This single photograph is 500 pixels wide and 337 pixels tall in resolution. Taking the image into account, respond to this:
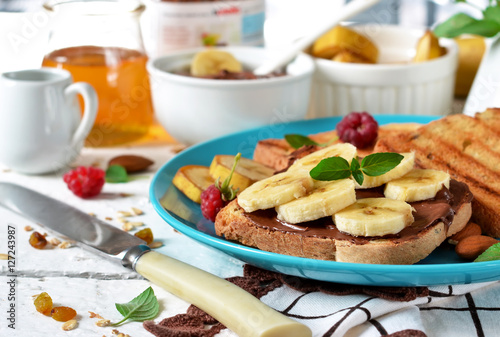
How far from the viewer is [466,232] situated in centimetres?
142

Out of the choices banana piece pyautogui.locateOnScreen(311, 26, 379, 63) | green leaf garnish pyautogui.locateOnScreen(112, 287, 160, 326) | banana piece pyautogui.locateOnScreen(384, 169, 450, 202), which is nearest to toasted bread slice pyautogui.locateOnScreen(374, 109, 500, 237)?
banana piece pyautogui.locateOnScreen(384, 169, 450, 202)

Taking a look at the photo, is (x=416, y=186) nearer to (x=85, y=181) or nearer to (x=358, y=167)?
(x=358, y=167)

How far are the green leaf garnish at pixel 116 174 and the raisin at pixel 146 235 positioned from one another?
0.46 metres

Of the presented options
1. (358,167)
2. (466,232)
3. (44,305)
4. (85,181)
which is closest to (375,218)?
(358,167)

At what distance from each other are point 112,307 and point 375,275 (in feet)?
1.81

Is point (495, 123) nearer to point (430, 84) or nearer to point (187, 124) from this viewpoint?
point (430, 84)

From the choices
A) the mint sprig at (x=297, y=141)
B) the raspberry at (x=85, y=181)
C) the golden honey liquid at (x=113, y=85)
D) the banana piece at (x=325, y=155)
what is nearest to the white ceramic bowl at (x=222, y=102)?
the golden honey liquid at (x=113, y=85)

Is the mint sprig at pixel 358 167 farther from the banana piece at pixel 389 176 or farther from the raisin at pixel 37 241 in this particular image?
the raisin at pixel 37 241

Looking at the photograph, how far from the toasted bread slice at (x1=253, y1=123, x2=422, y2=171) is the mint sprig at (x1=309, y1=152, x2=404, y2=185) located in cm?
33

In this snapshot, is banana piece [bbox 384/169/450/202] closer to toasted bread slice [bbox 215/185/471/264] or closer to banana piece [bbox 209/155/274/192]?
toasted bread slice [bbox 215/185/471/264]

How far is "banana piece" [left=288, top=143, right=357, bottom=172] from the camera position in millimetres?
1468

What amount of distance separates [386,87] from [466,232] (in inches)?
37.3

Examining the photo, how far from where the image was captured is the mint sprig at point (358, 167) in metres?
1.33

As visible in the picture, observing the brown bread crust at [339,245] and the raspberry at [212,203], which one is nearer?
the brown bread crust at [339,245]
